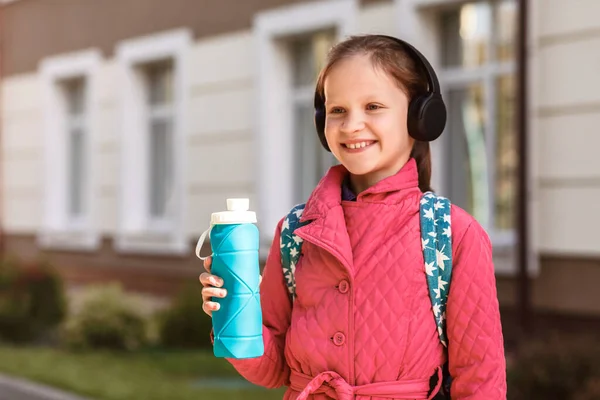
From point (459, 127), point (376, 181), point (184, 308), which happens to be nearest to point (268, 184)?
point (184, 308)

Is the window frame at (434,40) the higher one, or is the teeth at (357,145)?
the window frame at (434,40)

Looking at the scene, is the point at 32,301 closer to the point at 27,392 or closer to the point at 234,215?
the point at 27,392

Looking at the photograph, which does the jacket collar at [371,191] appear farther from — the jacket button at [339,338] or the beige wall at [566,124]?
the beige wall at [566,124]

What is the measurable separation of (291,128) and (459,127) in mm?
2377

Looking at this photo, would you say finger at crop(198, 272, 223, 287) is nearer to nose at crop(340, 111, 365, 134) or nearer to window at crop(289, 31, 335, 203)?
nose at crop(340, 111, 365, 134)

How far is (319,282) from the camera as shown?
244cm

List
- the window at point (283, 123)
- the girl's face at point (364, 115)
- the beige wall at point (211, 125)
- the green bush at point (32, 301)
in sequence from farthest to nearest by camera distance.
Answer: the green bush at point (32, 301), the beige wall at point (211, 125), the window at point (283, 123), the girl's face at point (364, 115)

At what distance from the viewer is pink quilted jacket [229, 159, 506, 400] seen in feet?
7.66

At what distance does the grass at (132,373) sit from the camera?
305 inches

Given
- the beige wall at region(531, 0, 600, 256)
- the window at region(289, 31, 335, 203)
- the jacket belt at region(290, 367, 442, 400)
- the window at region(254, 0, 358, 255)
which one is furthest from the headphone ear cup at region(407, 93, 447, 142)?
the window at region(254, 0, 358, 255)

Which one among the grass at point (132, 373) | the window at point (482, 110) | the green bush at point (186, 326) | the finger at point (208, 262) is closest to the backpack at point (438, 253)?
the finger at point (208, 262)

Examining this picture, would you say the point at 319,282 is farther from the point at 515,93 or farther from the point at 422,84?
the point at 515,93

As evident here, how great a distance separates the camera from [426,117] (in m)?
2.45

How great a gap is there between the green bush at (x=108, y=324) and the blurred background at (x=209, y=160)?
0.02m
